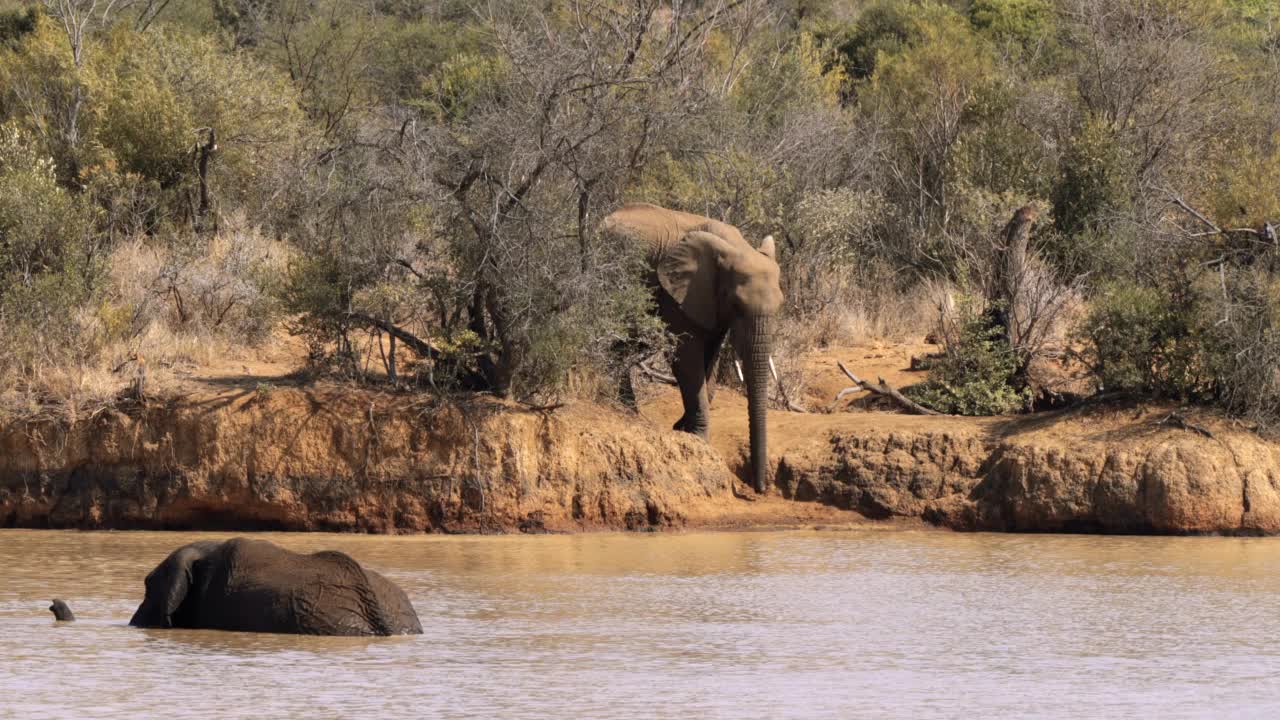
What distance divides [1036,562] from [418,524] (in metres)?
5.53

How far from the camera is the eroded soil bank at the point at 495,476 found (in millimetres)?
16938

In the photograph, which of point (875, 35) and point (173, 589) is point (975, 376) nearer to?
point (173, 589)

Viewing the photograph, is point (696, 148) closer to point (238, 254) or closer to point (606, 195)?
point (606, 195)

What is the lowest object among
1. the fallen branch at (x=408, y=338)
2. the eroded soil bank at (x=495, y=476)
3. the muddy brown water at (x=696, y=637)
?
the muddy brown water at (x=696, y=637)

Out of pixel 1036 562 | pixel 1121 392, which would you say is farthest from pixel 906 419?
pixel 1036 562

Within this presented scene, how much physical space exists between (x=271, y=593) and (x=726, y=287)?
8.38 m

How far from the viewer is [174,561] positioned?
11.1 metres

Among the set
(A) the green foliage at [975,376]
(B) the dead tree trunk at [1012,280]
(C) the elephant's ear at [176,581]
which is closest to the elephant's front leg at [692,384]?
(A) the green foliage at [975,376]

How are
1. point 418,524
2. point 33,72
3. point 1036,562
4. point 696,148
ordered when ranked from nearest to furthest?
point 1036,562 → point 418,524 → point 696,148 → point 33,72

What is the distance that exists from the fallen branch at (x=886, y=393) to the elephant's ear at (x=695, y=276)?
2.10 m

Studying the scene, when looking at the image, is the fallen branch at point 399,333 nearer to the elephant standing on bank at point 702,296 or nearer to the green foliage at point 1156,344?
the elephant standing on bank at point 702,296

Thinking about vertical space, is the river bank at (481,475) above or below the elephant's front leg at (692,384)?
below

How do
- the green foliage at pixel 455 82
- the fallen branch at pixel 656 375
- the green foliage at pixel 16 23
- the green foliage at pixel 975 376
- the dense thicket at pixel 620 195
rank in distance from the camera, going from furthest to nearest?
the green foliage at pixel 16 23
the green foliage at pixel 455 82
the fallen branch at pixel 656 375
the green foliage at pixel 975 376
the dense thicket at pixel 620 195

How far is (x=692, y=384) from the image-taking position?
18.4m
